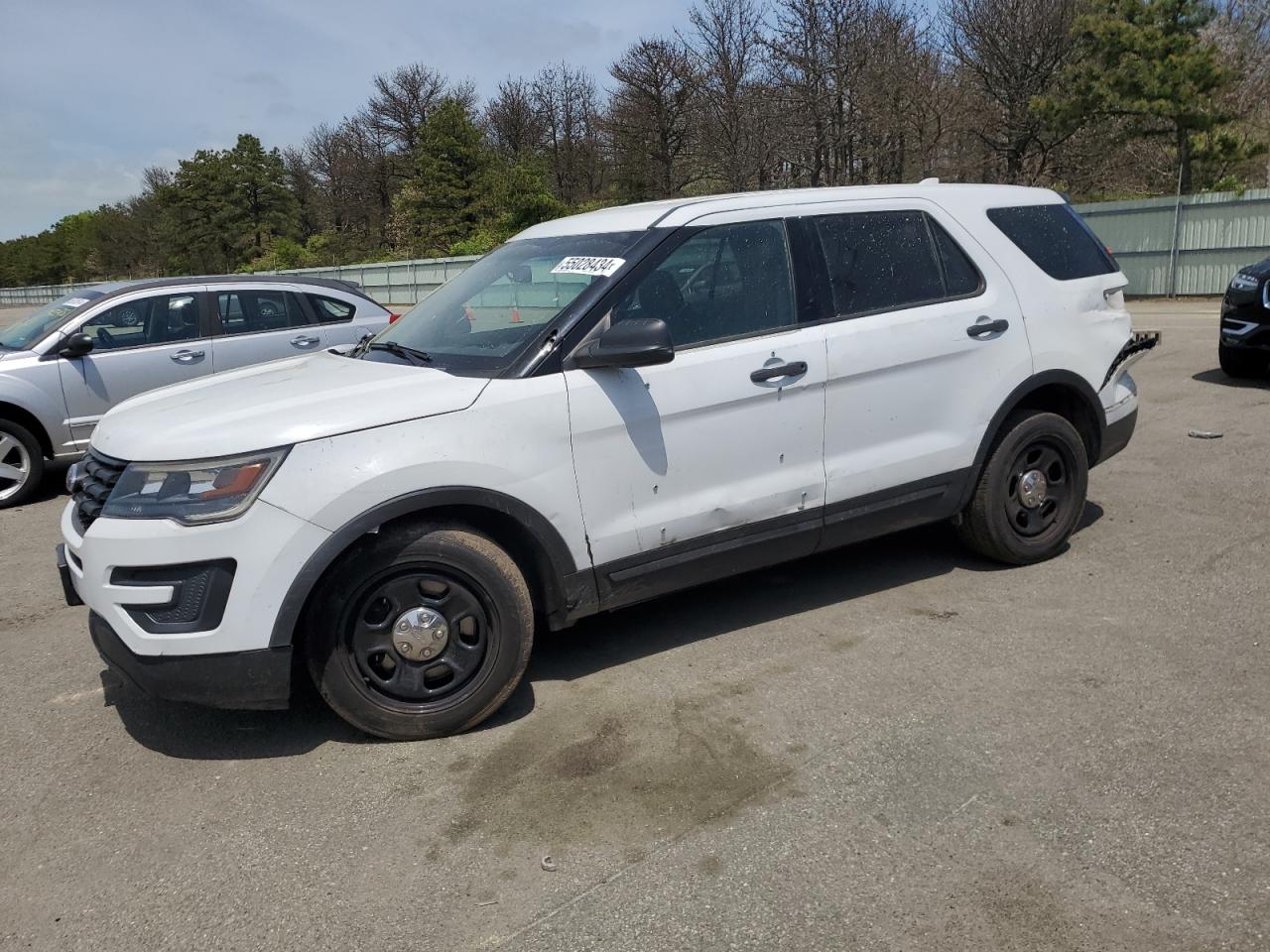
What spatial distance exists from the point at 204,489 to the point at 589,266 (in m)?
1.73

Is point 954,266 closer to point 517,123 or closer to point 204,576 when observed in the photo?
point 204,576

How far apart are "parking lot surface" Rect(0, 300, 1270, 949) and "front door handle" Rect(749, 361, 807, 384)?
117 cm

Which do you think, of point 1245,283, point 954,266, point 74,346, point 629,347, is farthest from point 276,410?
point 1245,283

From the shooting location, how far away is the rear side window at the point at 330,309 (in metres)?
9.64

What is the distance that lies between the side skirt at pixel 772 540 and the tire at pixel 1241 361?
641cm

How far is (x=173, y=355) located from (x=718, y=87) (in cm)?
2568

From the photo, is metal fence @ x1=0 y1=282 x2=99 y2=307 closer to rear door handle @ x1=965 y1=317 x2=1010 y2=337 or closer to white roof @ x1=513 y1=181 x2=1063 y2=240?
white roof @ x1=513 y1=181 x2=1063 y2=240

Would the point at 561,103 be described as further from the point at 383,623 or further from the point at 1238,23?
the point at 383,623

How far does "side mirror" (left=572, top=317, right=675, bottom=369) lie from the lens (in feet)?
12.6

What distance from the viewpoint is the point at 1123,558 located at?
541cm

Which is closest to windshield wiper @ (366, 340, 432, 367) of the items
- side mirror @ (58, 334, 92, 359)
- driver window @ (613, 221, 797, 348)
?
driver window @ (613, 221, 797, 348)

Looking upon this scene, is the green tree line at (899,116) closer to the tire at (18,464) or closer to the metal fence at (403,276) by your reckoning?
the metal fence at (403,276)

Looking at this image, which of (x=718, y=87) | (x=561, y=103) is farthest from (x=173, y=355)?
(x=561, y=103)

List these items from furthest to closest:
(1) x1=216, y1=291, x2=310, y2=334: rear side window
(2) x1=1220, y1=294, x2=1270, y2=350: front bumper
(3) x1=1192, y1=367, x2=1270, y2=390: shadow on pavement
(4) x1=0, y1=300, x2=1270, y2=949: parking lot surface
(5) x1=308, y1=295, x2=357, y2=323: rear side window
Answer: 1. (3) x1=1192, y1=367, x2=1270, y2=390: shadow on pavement
2. (5) x1=308, y1=295, x2=357, y2=323: rear side window
3. (2) x1=1220, y1=294, x2=1270, y2=350: front bumper
4. (1) x1=216, y1=291, x2=310, y2=334: rear side window
5. (4) x1=0, y1=300, x2=1270, y2=949: parking lot surface
